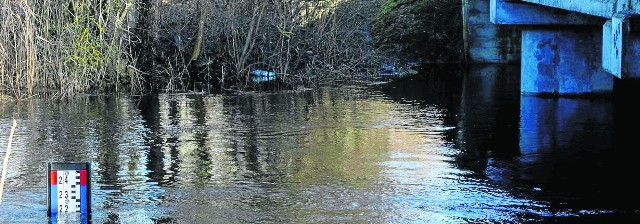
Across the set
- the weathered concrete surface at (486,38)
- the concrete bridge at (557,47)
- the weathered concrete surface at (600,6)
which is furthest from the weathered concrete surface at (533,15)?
the weathered concrete surface at (486,38)

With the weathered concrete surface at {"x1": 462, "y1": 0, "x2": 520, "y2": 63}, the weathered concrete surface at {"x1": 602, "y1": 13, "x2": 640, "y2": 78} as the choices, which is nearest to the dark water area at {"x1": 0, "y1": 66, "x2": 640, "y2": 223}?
the weathered concrete surface at {"x1": 602, "y1": 13, "x2": 640, "y2": 78}

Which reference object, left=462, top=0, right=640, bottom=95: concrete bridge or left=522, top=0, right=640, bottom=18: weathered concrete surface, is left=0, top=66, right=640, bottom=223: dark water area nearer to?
left=462, top=0, right=640, bottom=95: concrete bridge

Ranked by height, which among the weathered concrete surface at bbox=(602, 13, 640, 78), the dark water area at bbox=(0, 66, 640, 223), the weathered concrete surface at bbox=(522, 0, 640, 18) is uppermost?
the weathered concrete surface at bbox=(522, 0, 640, 18)

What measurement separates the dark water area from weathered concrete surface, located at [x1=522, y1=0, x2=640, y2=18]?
1.57m

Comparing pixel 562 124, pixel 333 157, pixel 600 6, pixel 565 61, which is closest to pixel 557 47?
→ pixel 565 61

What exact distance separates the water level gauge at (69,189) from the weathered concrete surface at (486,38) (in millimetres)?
23999

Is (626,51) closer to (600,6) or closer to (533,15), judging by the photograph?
(600,6)

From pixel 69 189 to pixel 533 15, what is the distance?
41.4 feet

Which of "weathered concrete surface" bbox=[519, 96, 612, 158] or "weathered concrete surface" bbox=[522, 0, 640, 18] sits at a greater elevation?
"weathered concrete surface" bbox=[522, 0, 640, 18]

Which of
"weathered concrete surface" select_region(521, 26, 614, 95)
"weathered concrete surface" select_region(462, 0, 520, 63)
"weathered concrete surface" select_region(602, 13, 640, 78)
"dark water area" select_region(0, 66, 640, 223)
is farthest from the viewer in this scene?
"weathered concrete surface" select_region(462, 0, 520, 63)

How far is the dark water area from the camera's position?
9008 millimetres

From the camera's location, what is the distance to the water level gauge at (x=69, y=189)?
8141 millimetres

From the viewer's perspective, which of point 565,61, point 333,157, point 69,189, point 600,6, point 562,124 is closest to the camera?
point 69,189

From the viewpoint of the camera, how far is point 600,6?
13531 millimetres
